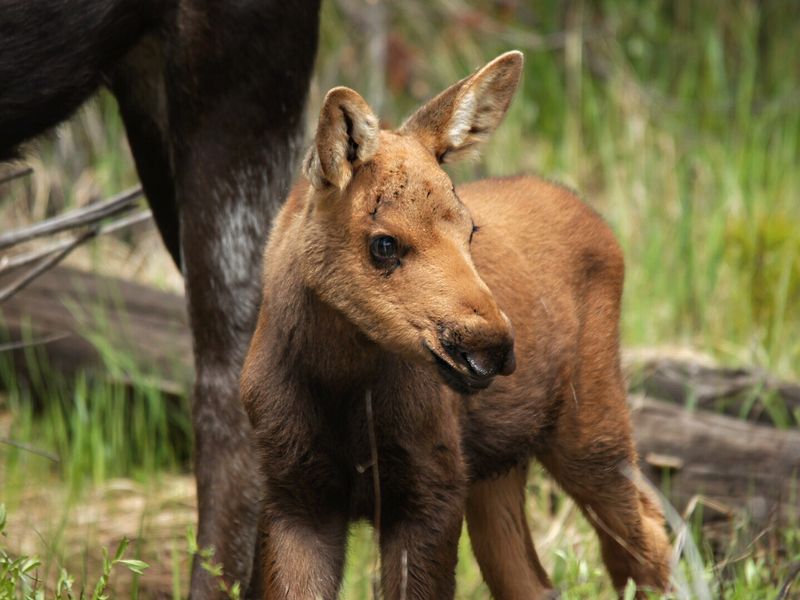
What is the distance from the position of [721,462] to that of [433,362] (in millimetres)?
2671

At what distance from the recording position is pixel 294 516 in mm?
3949

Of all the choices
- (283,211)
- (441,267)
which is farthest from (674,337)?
(441,267)

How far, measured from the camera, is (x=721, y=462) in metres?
5.76

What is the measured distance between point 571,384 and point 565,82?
6173mm

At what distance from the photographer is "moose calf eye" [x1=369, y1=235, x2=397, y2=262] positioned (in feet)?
11.6

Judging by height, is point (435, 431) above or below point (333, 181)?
below

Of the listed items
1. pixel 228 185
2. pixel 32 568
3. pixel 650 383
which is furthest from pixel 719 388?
pixel 32 568

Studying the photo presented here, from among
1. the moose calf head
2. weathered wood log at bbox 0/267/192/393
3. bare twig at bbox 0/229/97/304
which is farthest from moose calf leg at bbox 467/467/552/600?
weathered wood log at bbox 0/267/192/393

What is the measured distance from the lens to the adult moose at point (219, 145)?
184 inches

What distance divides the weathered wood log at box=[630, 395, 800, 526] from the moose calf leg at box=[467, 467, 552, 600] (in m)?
1.10

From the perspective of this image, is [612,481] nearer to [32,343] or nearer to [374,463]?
[374,463]

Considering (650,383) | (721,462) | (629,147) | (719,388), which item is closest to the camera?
(721,462)

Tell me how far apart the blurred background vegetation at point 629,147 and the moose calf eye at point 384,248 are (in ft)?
11.0

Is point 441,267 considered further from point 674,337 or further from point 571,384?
Result: point 674,337
